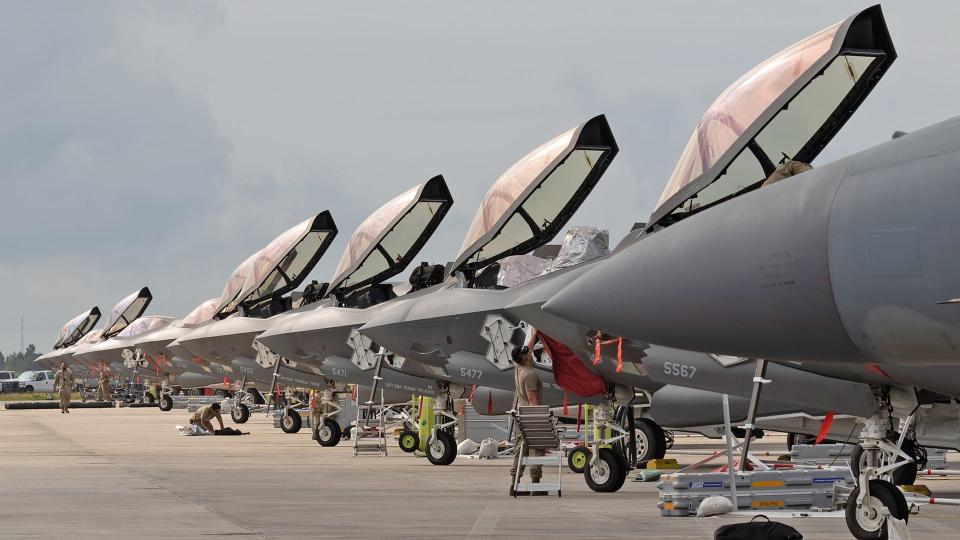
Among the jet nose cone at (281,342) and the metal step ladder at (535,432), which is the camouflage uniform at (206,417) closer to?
the jet nose cone at (281,342)

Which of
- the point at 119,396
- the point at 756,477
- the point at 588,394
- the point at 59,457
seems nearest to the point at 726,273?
the point at 756,477

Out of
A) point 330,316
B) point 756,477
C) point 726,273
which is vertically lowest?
point 756,477

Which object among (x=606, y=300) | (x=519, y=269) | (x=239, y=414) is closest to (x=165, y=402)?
(x=239, y=414)

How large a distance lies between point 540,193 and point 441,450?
13.5 ft

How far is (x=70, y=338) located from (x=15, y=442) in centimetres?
4767

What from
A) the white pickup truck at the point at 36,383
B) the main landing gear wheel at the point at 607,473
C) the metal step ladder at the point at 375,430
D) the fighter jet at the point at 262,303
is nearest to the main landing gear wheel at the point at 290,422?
the fighter jet at the point at 262,303

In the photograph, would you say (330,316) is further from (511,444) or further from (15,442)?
(15,442)

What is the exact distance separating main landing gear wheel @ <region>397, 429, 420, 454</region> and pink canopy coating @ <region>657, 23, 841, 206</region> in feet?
36.4

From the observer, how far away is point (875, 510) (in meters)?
Answer: 8.70

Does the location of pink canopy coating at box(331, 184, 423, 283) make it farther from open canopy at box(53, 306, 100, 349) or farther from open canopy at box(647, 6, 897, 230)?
open canopy at box(53, 306, 100, 349)

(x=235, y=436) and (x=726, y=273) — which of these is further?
(x=235, y=436)

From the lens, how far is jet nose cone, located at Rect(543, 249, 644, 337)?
653 cm

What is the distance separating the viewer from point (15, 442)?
26094 mm

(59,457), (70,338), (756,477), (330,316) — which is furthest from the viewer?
(70,338)
